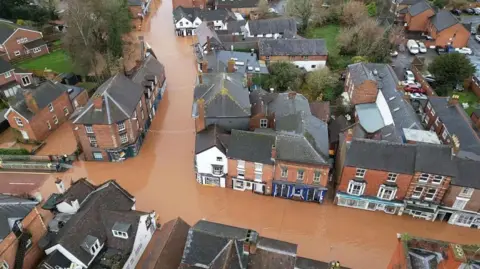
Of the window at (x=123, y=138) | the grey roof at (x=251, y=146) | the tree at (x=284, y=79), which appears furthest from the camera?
the tree at (x=284, y=79)

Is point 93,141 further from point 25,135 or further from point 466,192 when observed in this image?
point 466,192

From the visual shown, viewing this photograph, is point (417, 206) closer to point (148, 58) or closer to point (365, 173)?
point (365, 173)

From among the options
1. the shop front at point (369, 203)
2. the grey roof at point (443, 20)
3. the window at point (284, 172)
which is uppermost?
the grey roof at point (443, 20)

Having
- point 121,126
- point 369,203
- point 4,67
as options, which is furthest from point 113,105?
point 369,203

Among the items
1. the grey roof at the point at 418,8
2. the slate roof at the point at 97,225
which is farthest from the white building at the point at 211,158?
the grey roof at the point at 418,8

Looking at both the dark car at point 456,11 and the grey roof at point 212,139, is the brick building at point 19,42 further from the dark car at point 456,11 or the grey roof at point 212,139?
the dark car at point 456,11

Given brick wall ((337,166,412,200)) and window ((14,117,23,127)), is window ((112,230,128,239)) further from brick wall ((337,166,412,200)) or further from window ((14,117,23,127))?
window ((14,117,23,127))

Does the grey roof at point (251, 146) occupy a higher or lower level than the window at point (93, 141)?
higher

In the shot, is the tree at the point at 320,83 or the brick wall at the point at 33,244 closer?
the brick wall at the point at 33,244
